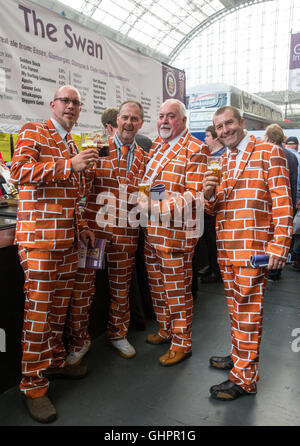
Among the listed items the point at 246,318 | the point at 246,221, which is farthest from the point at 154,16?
the point at 246,318

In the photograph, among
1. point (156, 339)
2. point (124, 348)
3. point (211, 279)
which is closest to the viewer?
point (124, 348)

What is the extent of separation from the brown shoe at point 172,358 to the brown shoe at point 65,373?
53 centimetres

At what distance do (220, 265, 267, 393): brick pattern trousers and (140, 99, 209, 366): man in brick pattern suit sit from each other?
396 mm

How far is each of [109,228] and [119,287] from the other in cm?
46

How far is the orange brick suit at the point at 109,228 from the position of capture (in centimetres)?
224

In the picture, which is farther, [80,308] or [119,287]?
[119,287]

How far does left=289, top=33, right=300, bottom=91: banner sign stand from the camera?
22.0 feet

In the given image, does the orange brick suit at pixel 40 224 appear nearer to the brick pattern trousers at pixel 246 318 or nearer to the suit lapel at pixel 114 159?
the suit lapel at pixel 114 159

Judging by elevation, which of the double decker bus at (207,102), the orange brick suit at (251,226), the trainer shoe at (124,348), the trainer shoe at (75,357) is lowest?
the trainer shoe at (124,348)

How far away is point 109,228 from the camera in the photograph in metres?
2.26

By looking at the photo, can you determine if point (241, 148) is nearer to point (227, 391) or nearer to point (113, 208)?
point (113, 208)

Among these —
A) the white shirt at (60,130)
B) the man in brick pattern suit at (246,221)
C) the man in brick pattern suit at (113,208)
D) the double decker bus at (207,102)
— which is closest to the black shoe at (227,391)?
the man in brick pattern suit at (246,221)
